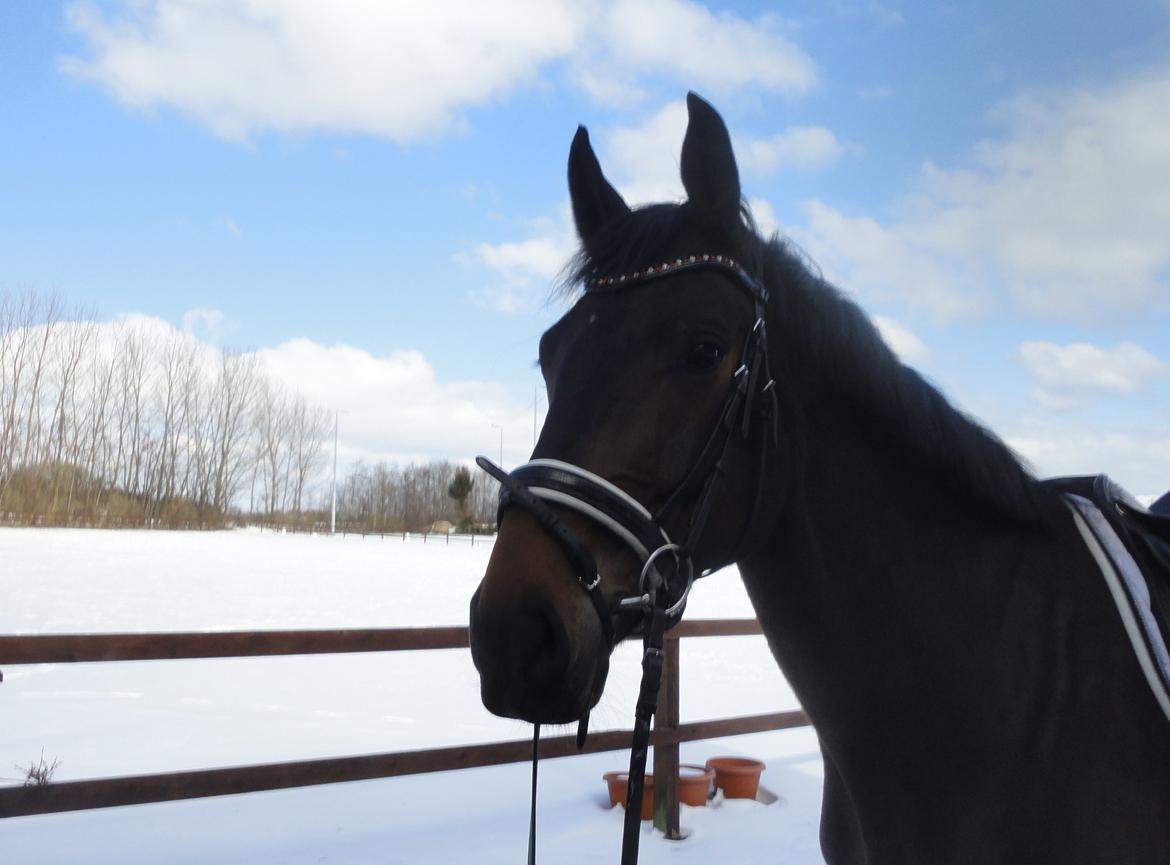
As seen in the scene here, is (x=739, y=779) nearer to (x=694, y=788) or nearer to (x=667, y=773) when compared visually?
(x=694, y=788)

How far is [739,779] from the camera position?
5.25 m

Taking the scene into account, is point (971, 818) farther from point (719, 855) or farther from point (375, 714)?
point (375, 714)

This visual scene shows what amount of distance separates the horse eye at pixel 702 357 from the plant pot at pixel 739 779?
15.0 ft

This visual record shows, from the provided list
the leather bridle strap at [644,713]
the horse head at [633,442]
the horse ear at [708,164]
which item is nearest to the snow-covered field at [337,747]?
the leather bridle strap at [644,713]

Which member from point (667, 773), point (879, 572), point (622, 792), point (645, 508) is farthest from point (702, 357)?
point (622, 792)

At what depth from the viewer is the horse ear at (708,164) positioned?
160cm

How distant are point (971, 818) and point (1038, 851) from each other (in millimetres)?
117

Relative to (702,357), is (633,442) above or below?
below

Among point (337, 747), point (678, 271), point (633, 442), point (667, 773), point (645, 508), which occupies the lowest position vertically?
point (337, 747)

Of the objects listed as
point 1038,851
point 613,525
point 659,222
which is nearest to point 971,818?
point 1038,851

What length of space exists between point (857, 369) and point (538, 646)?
3.10 ft

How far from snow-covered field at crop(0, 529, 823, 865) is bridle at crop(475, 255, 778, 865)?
87cm

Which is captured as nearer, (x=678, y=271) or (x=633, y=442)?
(x=633, y=442)

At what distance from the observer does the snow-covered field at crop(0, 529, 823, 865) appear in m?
4.32
